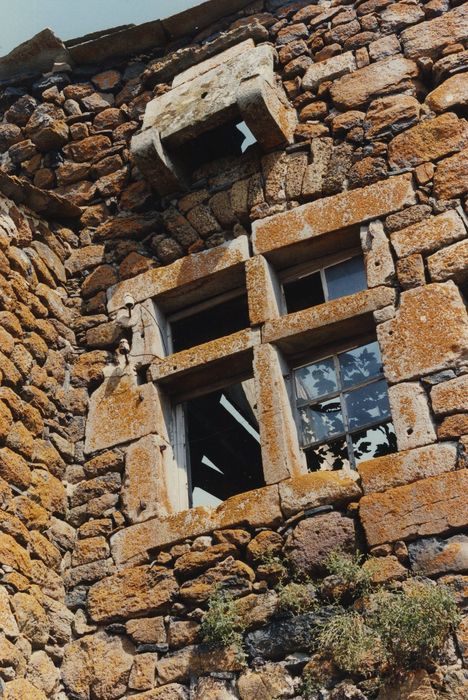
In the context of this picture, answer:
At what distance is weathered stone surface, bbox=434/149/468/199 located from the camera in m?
5.04

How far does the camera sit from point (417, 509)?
166 inches

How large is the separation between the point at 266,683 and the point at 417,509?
0.94 meters

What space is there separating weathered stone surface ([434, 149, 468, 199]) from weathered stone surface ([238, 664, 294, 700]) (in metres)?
2.41

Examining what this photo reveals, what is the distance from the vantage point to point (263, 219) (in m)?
5.50

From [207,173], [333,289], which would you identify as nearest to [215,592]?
[333,289]

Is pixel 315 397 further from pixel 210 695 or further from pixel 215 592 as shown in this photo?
pixel 210 695

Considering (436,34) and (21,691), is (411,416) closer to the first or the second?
(21,691)

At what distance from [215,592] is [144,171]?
2.63 meters

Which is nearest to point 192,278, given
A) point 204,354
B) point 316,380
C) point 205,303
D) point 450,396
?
point 205,303

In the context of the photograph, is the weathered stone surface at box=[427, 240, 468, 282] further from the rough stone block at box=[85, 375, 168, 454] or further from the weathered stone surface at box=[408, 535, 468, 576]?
the rough stone block at box=[85, 375, 168, 454]

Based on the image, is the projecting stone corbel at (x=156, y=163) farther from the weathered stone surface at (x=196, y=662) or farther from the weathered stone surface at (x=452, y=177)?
the weathered stone surface at (x=196, y=662)

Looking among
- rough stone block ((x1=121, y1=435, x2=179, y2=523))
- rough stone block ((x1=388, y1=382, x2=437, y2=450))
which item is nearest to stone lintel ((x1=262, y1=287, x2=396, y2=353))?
rough stone block ((x1=388, y1=382, x2=437, y2=450))

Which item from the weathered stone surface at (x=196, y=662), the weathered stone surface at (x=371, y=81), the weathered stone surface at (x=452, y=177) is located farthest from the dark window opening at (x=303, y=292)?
the weathered stone surface at (x=196, y=662)

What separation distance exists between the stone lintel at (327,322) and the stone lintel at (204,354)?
102 mm
